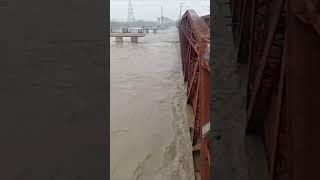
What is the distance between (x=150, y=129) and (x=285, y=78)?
12.2 meters

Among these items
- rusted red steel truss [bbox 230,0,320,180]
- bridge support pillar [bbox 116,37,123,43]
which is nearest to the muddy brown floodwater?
rusted red steel truss [bbox 230,0,320,180]

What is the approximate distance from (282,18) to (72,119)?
1801mm

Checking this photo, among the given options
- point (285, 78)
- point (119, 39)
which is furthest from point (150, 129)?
point (119, 39)

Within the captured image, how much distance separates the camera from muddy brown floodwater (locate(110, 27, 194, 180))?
32.1 ft

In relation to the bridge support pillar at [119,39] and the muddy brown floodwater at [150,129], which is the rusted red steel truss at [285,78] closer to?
the muddy brown floodwater at [150,129]

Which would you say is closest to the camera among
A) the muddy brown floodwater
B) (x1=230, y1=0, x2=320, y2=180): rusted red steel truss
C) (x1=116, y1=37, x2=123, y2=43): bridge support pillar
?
(x1=230, y1=0, x2=320, y2=180): rusted red steel truss

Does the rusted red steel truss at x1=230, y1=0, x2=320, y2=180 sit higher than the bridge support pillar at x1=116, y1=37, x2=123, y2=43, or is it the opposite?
the bridge support pillar at x1=116, y1=37, x2=123, y2=43

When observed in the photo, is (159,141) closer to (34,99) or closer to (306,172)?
(34,99)

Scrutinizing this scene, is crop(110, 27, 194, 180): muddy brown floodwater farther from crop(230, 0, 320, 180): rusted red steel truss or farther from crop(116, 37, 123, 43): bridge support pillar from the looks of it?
crop(116, 37, 123, 43): bridge support pillar

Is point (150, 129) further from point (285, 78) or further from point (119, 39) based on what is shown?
point (119, 39)

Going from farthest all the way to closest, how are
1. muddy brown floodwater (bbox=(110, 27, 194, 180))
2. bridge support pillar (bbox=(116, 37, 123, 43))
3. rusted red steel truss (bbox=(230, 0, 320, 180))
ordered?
bridge support pillar (bbox=(116, 37, 123, 43)) < muddy brown floodwater (bbox=(110, 27, 194, 180)) < rusted red steel truss (bbox=(230, 0, 320, 180))

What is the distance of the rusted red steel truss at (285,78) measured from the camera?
1643 millimetres

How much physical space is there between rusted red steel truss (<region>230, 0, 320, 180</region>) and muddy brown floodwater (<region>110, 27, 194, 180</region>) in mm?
6233

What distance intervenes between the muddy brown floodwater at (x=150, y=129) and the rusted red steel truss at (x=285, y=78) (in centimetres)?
623
